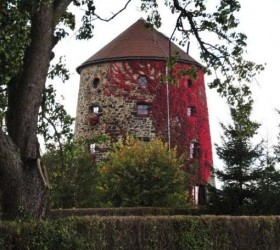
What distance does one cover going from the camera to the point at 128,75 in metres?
43.9

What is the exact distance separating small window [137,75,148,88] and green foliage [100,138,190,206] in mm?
9872

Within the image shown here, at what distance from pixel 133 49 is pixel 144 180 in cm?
1443

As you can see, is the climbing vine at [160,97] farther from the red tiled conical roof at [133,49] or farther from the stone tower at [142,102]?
the red tiled conical roof at [133,49]

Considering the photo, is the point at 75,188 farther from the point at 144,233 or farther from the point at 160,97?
the point at 144,233

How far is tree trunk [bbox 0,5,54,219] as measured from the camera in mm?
10484

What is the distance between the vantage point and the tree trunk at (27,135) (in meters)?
10.5

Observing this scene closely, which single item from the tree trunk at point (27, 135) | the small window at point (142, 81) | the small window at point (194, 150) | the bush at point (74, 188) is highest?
the small window at point (142, 81)

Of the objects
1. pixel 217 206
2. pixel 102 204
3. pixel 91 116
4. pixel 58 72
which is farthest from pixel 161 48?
pixel 58 72

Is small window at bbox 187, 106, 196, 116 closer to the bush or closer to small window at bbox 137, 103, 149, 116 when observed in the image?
small window at bbox 137, 103, 149, 116

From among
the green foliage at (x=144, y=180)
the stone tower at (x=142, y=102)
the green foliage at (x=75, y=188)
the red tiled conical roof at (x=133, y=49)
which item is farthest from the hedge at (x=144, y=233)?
the red tiled conical roof at (x=133, y=49)

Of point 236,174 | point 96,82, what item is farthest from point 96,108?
point 236,174

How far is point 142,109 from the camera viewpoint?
43.5m

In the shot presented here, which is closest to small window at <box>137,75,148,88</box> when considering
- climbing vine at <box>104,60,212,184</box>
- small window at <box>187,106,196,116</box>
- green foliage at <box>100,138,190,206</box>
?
climbing vine at <box>104,60,212,184</box>

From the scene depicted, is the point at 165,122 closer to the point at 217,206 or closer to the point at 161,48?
the point at 161,48
